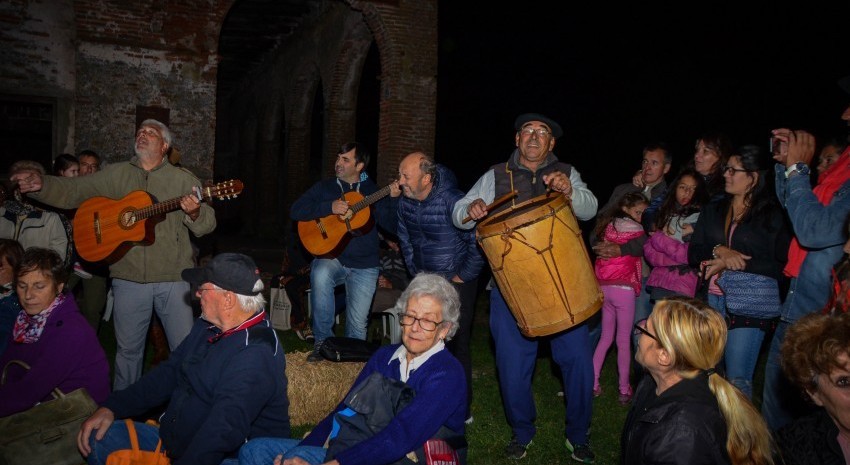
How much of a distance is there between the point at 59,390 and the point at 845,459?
13.0 ft

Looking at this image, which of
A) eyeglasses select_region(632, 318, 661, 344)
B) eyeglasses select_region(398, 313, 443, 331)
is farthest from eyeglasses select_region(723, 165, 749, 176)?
eyeglasses select_region(398, 313, 443, 331)

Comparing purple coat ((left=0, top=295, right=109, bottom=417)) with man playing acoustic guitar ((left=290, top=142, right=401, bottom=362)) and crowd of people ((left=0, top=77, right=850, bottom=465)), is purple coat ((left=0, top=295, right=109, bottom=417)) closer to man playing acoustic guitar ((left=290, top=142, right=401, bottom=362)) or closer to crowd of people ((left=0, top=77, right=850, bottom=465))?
crowd of people ((left=0, top=77, right=850, bottom=465))

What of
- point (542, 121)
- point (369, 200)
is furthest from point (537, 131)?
point (369, 200)

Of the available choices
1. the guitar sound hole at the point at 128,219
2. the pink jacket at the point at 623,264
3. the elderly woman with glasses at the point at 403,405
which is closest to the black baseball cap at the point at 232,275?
the elderly woman with glasses at the point at 403,405

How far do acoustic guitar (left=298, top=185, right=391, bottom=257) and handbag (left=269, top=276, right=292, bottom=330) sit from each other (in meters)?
1.62

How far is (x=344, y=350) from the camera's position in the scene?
16.5 ft

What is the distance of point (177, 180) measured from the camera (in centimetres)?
489

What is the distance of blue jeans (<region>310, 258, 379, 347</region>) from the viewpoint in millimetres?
5984

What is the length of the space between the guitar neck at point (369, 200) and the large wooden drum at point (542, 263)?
81.7 inches

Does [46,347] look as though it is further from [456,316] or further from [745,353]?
[745,353]

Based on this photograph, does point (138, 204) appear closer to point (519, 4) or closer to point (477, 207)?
point (477, 207)

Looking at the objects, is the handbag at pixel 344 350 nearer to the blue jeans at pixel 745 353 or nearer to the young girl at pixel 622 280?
the young girl at pixel 622 280

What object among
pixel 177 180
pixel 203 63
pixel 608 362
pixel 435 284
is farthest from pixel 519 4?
pixel 435 284

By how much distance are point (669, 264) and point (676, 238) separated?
8.6 inches
